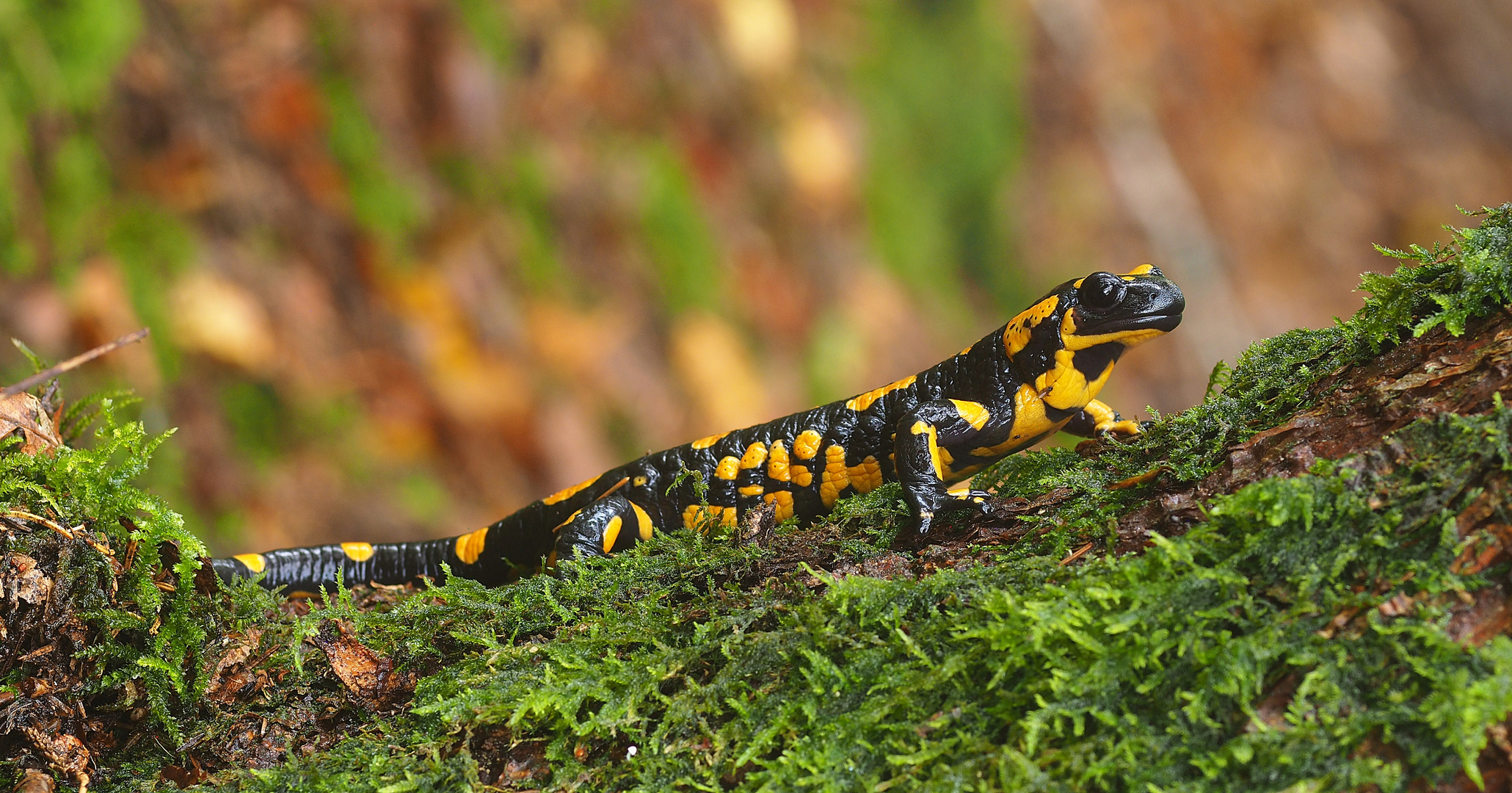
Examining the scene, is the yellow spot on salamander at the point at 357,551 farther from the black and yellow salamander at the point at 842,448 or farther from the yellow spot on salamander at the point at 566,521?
the yellow spot on salamander at the point at 566,521

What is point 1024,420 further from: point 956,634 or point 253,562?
point 253,562

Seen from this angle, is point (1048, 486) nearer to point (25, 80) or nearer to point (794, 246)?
point (25, 80)

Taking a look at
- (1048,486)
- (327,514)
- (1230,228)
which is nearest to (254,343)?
(327,514)

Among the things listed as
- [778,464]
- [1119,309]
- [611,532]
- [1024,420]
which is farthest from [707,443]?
[1119,309]

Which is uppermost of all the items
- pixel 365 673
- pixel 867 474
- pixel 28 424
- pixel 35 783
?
pixel 28 424

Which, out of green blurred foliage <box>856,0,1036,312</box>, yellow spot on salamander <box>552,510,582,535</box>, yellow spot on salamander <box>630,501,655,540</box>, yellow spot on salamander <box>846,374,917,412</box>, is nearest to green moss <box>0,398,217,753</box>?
yellow spot on salamander <box>552,510,582,535</box>
